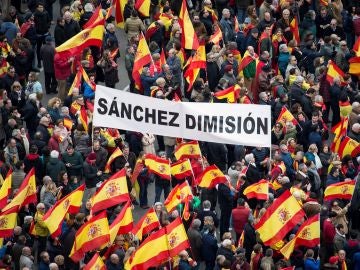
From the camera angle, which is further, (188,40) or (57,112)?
(188,40)

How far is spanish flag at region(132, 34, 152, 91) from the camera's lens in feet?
136

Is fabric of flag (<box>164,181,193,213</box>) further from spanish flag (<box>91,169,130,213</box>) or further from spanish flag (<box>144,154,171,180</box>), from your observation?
spanish flag (<box>144,154,171,180</box>)

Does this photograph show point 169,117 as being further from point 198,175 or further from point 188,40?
point 188,40

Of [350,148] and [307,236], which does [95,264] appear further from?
[350,148]

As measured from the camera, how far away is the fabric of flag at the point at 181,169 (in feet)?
125

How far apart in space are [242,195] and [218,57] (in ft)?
19.6

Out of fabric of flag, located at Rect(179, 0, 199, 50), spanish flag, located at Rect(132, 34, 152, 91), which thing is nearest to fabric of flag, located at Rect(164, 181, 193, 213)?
spanish flag, located at Rect(132, 34, 152, 91)

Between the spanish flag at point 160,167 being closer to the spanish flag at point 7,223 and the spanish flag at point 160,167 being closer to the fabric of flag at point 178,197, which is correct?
the fabric of flag at point 178,197

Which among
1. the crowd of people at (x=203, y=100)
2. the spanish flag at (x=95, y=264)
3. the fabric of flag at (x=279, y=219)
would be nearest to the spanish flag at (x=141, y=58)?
the crowd of people at (x=203, y=100)

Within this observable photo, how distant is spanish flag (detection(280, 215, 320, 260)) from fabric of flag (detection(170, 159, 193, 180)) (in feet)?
11.1

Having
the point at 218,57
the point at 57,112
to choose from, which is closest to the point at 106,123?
the point at 57,112

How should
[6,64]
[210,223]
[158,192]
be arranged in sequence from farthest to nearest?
[6,64] → [158,192] → [210,223]

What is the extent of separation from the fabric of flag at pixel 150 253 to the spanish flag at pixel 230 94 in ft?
22.8

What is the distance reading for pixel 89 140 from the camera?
128ft
